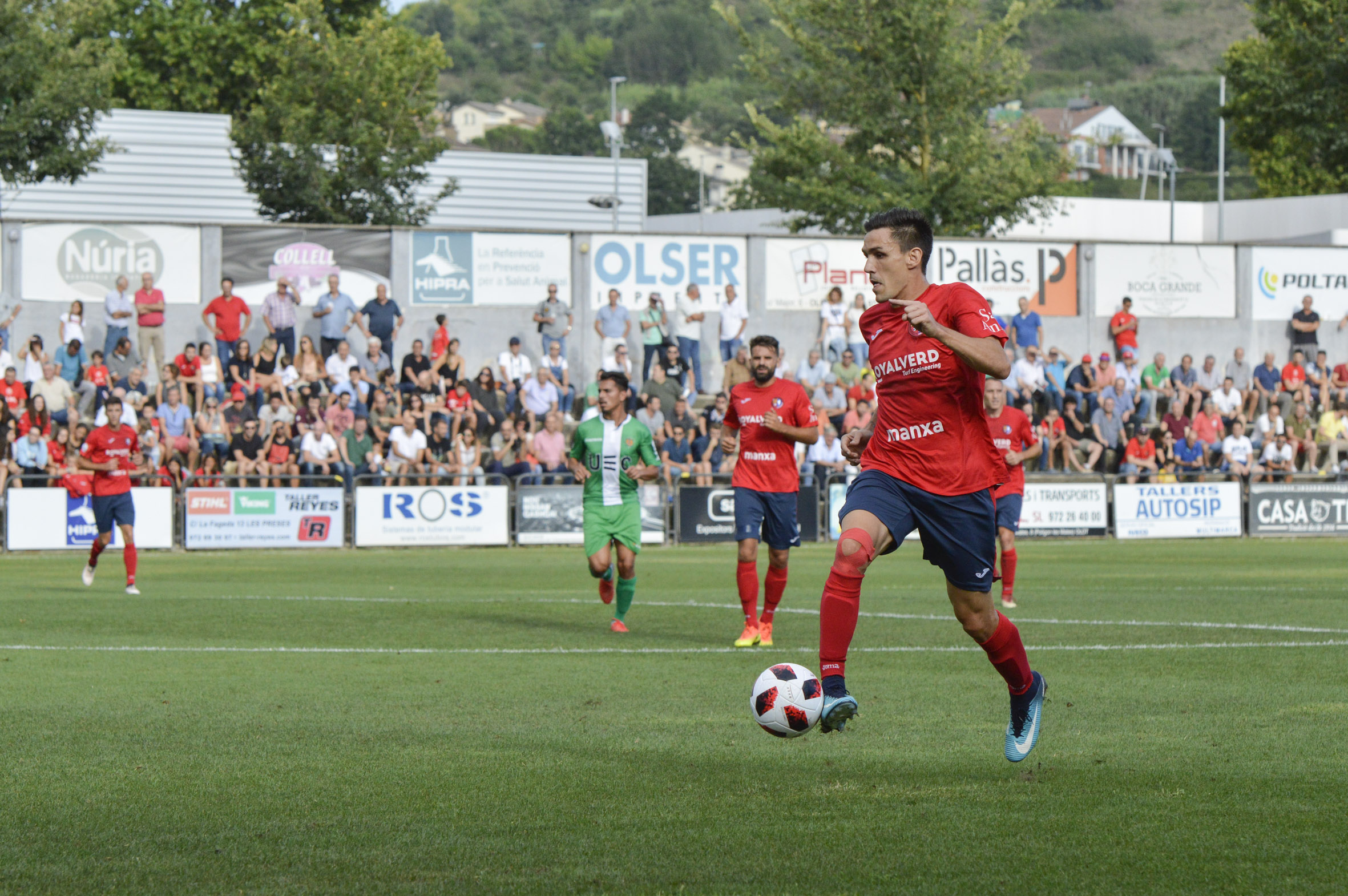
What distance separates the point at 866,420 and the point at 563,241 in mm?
8289

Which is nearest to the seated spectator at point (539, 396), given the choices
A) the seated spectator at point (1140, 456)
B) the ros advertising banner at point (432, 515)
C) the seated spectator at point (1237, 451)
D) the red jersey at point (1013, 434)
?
the ros advertising banner at point (432, 515)

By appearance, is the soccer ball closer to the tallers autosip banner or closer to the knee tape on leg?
the knee tape on leg

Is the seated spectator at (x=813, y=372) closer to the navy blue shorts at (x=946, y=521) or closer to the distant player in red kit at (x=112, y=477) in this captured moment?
the distant player in red kit at (x=112, y=477)

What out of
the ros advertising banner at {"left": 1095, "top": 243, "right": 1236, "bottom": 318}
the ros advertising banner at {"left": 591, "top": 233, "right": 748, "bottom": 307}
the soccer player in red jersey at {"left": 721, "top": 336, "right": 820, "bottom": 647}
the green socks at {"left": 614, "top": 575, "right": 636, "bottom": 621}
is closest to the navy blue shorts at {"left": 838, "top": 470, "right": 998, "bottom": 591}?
the soccer player in red jersey at {"left": 721, "top": 336, "right": 820, "bottom": 647}

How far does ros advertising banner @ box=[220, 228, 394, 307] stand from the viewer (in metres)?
31.6

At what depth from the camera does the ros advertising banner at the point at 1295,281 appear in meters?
37.2

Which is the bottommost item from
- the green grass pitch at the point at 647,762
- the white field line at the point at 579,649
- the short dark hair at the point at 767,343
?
the white field line at the point at 579,649

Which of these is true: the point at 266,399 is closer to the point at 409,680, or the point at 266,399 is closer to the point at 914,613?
the point at 914,613

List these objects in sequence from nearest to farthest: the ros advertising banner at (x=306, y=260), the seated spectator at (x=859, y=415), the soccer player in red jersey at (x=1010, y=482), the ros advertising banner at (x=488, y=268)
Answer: the soccer player in red jersey at (x=1010, y=482)
the seated spectator at (x=859, y=415)
the ros advertising banner at (x=306, y=260)
the ros advertising banner at (x=488, y=268)

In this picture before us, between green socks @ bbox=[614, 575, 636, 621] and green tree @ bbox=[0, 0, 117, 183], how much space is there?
26.6 m

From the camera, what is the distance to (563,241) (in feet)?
109

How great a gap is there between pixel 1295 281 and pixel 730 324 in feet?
47.1

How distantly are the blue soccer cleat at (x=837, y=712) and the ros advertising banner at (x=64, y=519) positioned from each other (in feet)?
68.5

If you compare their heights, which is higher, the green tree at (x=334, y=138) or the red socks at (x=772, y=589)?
the green tree at (x=334, y=138)
